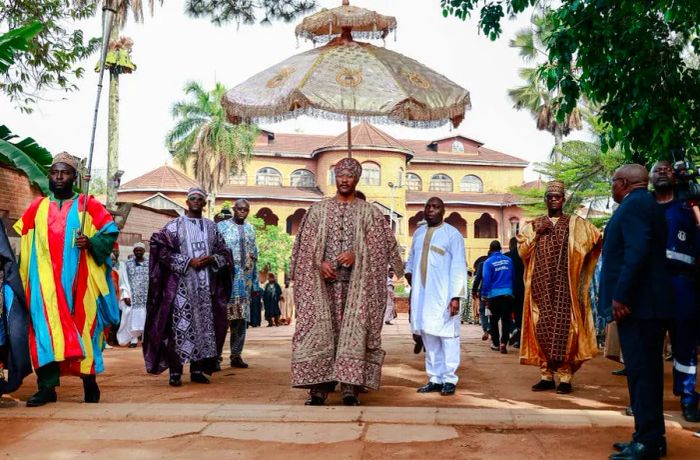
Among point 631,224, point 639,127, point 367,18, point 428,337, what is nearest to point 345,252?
point 428,337

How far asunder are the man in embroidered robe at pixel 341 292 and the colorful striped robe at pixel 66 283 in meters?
1.51

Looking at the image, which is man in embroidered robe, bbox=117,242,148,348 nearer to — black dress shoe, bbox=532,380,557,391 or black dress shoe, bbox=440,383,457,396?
black dress shoe, bbox=440,383,457,396

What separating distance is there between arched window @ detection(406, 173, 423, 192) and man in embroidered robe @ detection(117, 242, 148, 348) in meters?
41.4

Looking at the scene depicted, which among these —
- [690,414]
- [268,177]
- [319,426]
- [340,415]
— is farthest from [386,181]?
[319,426]

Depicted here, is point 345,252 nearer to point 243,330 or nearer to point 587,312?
point 587,312

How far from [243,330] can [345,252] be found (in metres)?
3.29

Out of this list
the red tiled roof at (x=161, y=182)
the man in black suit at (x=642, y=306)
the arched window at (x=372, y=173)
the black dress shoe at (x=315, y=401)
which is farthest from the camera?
the arched window at (x=372, y=173)

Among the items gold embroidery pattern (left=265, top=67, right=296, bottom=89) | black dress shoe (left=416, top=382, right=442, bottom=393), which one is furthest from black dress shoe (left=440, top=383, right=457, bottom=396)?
gold embroidery pattern (left=265, top=67, right=296, bottom=89)

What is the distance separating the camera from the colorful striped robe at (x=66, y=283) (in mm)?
5738

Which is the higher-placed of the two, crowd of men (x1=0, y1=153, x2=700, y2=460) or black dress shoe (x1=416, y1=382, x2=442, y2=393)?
crowd of men (x1=0, y1=153, x2=700, y2=460)

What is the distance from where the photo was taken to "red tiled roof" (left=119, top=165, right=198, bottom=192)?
4778cm

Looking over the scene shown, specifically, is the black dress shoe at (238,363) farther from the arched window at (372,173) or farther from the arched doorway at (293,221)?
the arched doorway at (293,221)

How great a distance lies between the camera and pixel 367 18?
8172 mm

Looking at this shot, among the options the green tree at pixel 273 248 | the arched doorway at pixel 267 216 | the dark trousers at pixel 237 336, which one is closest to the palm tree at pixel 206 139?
the green tree at pixel 273 248
